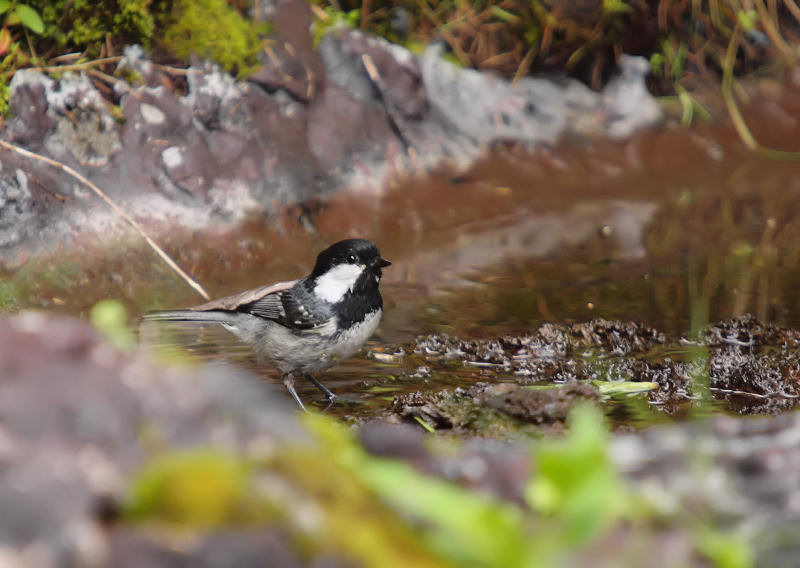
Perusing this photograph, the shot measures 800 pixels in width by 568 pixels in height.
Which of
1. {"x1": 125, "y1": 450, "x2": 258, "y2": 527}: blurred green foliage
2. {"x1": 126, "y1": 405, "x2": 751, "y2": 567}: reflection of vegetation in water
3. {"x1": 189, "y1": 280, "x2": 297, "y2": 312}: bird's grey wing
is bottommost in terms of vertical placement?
{"x1": 189, "y1": 280, "x2": 297, "y2": 312}: bird's grey wing

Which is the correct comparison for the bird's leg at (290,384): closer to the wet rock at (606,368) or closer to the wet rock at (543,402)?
the wet rock at (606,368)

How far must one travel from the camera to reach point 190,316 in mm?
5000

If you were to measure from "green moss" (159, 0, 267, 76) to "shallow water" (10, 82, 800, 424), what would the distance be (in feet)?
3.86

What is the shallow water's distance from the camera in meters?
5.38

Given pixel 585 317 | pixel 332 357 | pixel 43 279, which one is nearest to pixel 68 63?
pixel 43 279

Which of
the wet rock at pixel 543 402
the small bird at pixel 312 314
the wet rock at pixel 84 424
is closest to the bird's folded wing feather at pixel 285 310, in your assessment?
the small bird at pixel 312 314

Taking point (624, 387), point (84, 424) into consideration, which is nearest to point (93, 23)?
point (624, 387)

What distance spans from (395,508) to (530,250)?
5.06m

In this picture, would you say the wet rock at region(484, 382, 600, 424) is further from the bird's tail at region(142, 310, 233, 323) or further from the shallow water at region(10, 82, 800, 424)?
the bird's tail at region(142, 310, 233, 323)

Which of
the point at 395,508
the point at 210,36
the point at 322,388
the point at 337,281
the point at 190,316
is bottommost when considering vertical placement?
the point at 322,388

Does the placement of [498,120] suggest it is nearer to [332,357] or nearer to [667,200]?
[667,200]

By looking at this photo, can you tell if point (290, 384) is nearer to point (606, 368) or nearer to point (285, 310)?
point (285, 310)

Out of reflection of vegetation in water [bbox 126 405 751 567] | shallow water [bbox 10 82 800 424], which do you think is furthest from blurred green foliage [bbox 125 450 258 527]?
shallow water [bbox 10 82 800 424]

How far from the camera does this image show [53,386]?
4.92 ft
